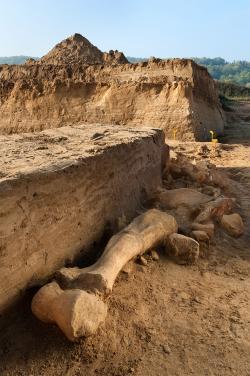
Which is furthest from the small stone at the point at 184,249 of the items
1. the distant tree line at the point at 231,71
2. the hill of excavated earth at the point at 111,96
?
the distant tree line at the point at 231,71

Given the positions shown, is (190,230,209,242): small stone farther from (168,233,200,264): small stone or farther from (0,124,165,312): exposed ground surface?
(0,124,165,312): exposed ground surface

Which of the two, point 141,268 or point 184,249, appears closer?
point 141,268

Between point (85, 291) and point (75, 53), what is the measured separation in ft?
47.1

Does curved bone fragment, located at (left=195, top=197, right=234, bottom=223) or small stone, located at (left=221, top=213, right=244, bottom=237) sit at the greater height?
curved bone fragment, located at (left=195, top=197, right=234, bottom=223)

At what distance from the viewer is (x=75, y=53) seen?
50.2 ft

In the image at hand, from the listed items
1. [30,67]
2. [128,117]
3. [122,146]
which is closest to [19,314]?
[122,146]

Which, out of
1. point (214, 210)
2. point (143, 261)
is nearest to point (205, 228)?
point (214, 210)

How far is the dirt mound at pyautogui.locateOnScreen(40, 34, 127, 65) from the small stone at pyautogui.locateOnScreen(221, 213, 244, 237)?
11313 mm

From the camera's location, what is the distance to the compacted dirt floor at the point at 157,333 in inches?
78.5

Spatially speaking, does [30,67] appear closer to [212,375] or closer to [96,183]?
[96,183]

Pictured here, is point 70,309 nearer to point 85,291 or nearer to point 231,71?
point 85,291

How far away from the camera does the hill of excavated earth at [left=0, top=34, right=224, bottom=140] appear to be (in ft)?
32.8

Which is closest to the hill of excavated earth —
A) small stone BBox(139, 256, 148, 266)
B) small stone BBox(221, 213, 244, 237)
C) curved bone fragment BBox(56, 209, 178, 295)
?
small stone BBox(221, 213, 244, 237)

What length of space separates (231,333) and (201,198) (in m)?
1.83
